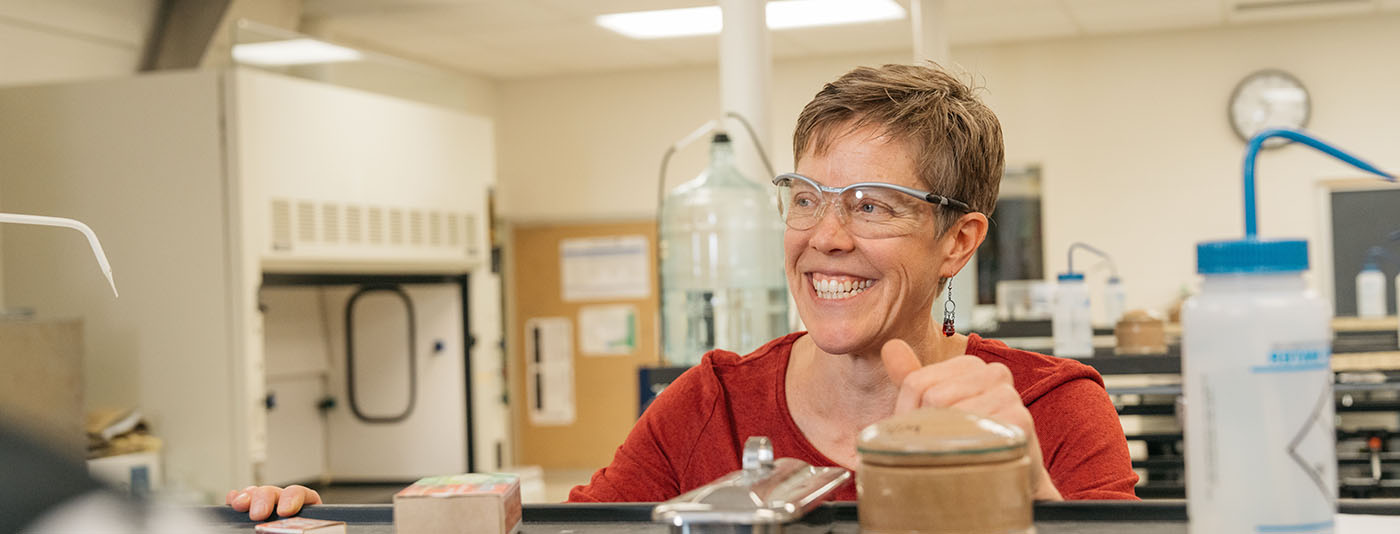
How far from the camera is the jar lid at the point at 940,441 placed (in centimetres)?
73

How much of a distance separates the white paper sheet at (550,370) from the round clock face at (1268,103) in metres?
4.26

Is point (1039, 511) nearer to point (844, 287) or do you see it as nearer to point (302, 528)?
point (844, 287)

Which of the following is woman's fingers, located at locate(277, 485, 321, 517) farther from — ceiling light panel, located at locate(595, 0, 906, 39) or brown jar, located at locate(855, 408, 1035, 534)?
ceiling light panel, located at locate(595, 0, 906, 39)

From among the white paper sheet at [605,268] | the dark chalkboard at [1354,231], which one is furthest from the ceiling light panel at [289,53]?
the dark chalkboard at [1354,231]

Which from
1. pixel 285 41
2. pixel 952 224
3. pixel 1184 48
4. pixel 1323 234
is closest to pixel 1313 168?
pixel 1323 234

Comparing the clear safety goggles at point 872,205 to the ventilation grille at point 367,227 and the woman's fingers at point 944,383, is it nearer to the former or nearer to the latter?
the woman's fingers at point 944,383

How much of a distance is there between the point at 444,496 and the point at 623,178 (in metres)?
7.21

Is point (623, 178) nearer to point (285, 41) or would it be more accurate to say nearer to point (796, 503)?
point (285, 41)

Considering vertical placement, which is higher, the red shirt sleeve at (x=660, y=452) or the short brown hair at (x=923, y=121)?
the short brown hair at (x=923, y=121)

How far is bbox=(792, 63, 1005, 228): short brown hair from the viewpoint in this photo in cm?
132

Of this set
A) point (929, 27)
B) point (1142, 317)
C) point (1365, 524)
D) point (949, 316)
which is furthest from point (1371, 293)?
point (1365, 524)

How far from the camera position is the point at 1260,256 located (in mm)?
687

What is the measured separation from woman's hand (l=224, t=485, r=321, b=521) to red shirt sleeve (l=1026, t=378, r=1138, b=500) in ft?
2.39

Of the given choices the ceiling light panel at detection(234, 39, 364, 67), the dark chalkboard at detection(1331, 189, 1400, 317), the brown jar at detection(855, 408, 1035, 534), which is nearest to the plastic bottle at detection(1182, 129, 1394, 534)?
the brown jar at detection(855, 408, 1035, 534)
